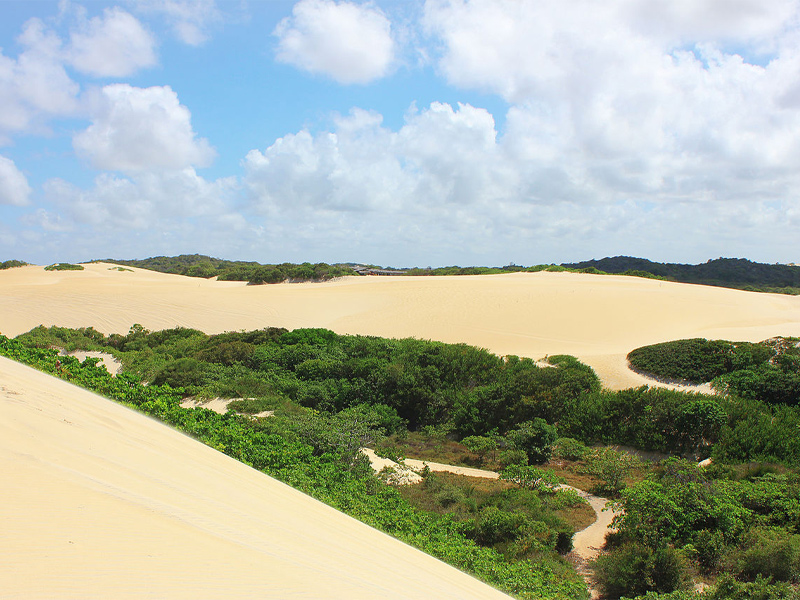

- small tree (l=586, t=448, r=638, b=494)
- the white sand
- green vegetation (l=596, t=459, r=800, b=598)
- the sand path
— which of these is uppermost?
the white sand

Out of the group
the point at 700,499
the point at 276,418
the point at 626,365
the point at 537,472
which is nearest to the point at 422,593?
the point at 700,499

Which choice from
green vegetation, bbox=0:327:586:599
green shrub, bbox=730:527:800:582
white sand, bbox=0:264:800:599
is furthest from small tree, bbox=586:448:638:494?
white sand, bbox=0:264:800:599

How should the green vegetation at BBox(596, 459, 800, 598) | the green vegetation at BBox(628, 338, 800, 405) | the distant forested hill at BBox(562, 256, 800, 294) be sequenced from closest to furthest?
the green vegetation at BBox(596, 459, 800, 598)
the green vegetation at BBox(628, 338, 800, 405)
the distant forested hill at BBox(562, 256, 800, 294)

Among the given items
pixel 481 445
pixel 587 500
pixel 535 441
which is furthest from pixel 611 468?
pixel 481 445

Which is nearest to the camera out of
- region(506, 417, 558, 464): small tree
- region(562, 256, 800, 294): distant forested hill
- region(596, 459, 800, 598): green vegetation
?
region(596, 459, 800, 598): green vegetation

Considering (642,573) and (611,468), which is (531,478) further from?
(642,573)

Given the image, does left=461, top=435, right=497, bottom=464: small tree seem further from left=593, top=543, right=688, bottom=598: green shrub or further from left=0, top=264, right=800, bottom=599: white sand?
left=0, top=264, right=800, bottom=599: white sand
